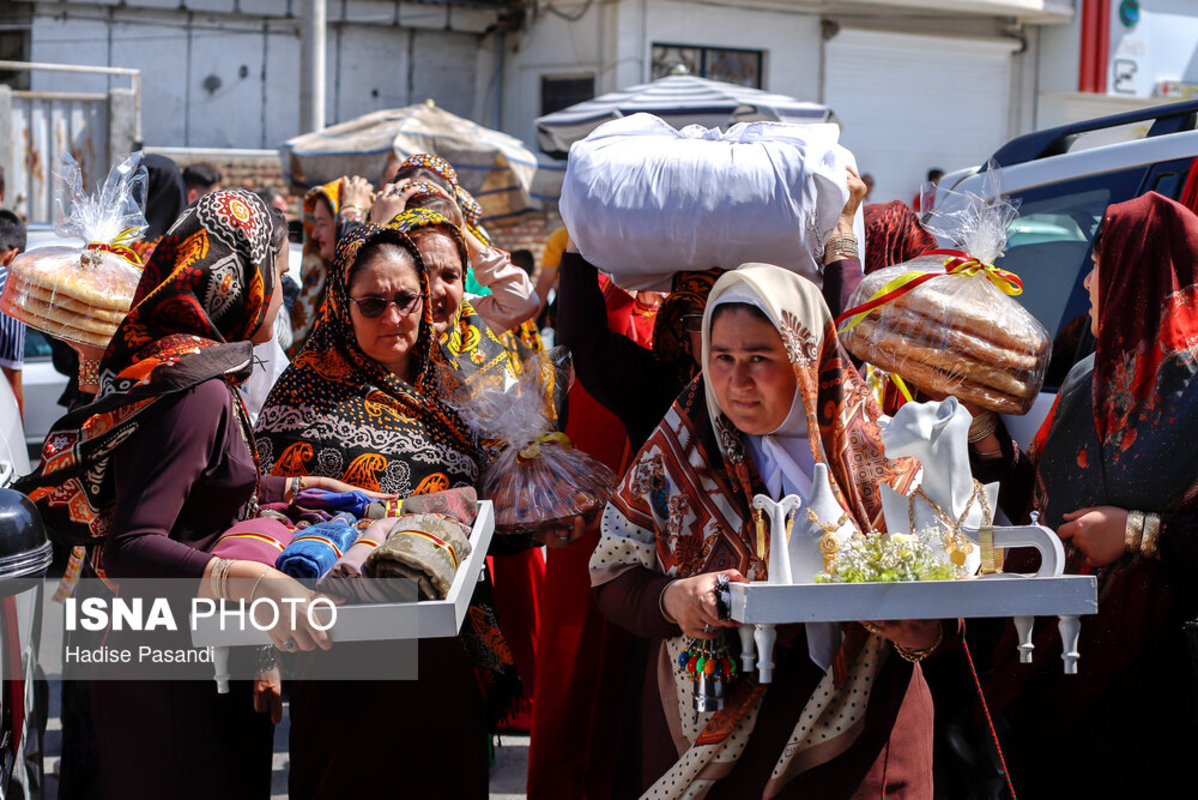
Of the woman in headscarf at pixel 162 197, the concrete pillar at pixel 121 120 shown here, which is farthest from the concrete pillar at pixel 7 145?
the woman in headscarf at pixel 162 197

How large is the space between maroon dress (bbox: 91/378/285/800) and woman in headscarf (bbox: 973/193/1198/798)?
1.79 meters

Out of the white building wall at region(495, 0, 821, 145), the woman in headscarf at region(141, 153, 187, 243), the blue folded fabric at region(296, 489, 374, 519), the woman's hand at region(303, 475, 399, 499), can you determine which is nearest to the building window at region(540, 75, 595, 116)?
the white building wall at region(495, 0, 821, 145)

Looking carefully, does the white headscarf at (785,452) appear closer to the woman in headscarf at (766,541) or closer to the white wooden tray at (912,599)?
the woman in headscarf at (766,541)

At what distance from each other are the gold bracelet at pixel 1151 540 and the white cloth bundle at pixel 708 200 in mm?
956

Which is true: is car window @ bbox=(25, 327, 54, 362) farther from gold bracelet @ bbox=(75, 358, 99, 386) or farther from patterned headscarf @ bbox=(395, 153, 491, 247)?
gold bracelet @ bbox=(75, 358, 99, 386)

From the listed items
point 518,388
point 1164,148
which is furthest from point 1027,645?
point 1164,148

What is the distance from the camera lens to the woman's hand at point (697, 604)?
7.24 ft

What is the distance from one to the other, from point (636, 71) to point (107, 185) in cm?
1279

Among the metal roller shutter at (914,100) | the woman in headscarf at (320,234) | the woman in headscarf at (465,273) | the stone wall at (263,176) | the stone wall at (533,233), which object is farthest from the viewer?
the metal roller shutter at (914,100)

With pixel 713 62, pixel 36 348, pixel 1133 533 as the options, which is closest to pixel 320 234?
pixel 36 348

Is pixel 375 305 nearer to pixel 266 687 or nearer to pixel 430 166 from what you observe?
pixel 266 687

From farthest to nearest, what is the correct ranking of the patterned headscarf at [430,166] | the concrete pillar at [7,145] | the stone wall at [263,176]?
1. the stone wall at [263,176]
2. the concrete pillar at [7,145]
3. the patterned headscarf at [430,166]

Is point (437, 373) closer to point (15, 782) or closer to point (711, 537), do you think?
point (711, 537)

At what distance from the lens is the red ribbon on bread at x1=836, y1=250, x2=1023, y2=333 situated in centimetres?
283
